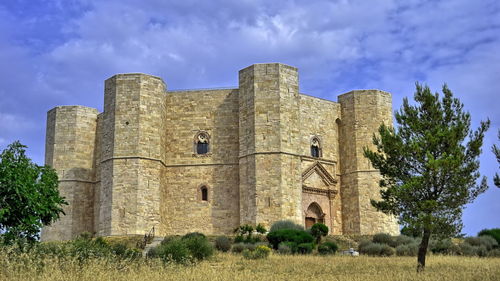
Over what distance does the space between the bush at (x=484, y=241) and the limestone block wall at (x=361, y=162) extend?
5.78 m

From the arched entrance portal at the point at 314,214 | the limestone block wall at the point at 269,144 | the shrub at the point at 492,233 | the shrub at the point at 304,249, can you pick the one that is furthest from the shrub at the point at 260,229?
the shrub at the point at 492,233

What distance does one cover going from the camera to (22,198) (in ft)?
56.6

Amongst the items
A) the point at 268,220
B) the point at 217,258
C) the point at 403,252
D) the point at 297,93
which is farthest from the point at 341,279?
the point at 297,93

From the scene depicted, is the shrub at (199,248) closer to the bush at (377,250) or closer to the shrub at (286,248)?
the shrub at (286,248)

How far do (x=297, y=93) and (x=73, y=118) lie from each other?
38.2ft

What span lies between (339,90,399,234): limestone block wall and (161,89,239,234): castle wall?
19.5ft

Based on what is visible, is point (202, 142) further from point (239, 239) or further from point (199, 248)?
point (199, 248)

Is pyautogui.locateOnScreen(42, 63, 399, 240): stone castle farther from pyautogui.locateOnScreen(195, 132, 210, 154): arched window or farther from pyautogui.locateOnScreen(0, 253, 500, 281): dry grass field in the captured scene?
pyautogui.locateOnScreen(0, 253, 500, 281): dry grass field

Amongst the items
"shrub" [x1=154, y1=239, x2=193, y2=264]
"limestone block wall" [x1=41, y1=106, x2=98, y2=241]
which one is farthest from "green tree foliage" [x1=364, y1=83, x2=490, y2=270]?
→ "limestone block wall" [x1=41, y1=106, x2=98, y2=241]

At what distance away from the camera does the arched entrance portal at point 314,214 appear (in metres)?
31.3

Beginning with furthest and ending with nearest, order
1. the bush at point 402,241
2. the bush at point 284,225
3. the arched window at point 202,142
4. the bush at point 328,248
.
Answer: the arched window at point 202,142, the bush at point 284,225, the bush at point 402,241, the bush at point 328,248

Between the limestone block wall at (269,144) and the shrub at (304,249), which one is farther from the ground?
the limestone block wall at (269,144)

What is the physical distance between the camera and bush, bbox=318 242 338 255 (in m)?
22.8

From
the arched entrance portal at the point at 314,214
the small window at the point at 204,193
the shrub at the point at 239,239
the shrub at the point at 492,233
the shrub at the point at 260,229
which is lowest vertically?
the shrub at the point at 239,239
